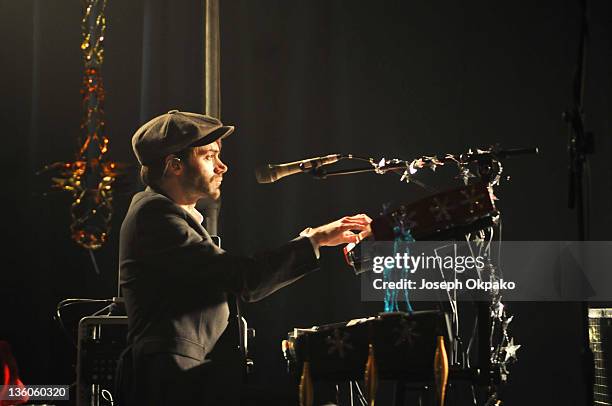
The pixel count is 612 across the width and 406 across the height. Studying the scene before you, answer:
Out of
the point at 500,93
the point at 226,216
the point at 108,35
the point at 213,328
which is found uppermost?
the point at 108,35

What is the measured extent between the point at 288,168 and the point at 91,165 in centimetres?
157

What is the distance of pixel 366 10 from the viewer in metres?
4.11

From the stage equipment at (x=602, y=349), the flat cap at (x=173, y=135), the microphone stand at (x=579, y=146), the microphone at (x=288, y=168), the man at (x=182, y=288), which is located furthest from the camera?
the stage equipment at (x=602, y=349)

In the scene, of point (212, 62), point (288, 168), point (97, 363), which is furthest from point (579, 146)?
point (212, 62)

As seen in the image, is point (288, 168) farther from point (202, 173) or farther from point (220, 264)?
point (220, 264)

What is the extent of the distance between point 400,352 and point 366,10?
2.48m

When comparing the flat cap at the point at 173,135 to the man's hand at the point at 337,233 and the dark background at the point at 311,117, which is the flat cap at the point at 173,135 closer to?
the man's hand at the point at 337,233

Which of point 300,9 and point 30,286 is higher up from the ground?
point 300,9

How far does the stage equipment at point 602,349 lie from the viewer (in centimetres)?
283

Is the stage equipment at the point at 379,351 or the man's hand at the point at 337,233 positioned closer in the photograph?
the stage equipment at the point at 379,351

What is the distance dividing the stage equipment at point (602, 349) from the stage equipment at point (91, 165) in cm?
229

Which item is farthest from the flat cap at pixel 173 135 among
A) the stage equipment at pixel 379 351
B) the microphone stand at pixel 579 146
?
the microphone stand at pixel 579 146

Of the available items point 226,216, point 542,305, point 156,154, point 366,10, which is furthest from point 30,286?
point 542,305

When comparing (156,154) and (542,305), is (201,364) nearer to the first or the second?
(156,154)
